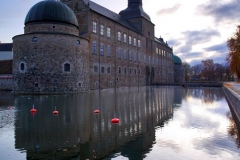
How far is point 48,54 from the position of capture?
25953 mm

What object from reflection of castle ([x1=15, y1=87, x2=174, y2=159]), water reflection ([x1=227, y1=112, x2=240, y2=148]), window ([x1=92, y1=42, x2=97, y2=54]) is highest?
window ([x1=92, y1=42, x2=97, y2=54])

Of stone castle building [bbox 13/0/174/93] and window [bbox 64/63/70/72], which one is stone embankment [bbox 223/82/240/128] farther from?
window [bbox 64/63/70/72]

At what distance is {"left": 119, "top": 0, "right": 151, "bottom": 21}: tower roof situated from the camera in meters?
51.2

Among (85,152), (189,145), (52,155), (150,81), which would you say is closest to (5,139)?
(52,155)

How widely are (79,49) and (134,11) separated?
27.2 metres

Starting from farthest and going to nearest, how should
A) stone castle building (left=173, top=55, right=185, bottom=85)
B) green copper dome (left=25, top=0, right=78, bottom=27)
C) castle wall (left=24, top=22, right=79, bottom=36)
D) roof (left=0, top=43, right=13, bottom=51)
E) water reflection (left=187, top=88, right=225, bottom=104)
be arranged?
stone castle building (left=173, top=55, right=185, bottom=85), roof (left=0, top=43, right=13, bottom=51), green copper dome (left=25, top=0, right=78, bottom=27), castle wall (left=24, top=22, right=79, bottom=36), water reflection (left=187, top=88, right=225, bottom=104)

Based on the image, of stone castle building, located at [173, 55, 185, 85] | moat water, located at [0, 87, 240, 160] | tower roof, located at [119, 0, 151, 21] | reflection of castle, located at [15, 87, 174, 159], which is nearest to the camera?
moat water, located at [0, 87, 240, 160]

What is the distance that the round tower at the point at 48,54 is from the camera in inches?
1012

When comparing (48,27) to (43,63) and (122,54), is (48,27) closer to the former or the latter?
(43,63)

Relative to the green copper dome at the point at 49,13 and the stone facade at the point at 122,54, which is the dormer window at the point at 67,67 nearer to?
the green copper dome at the point at 49,13

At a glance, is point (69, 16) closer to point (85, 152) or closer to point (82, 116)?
point (82, 116)

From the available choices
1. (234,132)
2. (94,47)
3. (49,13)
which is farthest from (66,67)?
(234,132)

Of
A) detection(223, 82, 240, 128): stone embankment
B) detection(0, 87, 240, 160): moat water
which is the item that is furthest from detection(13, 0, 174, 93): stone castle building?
detection(223, 82, 240, 128): stone embankment

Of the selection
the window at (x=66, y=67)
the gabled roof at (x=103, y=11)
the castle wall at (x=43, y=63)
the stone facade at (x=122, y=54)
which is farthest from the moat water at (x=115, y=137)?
the gabled roof at (x=103, y=11)
